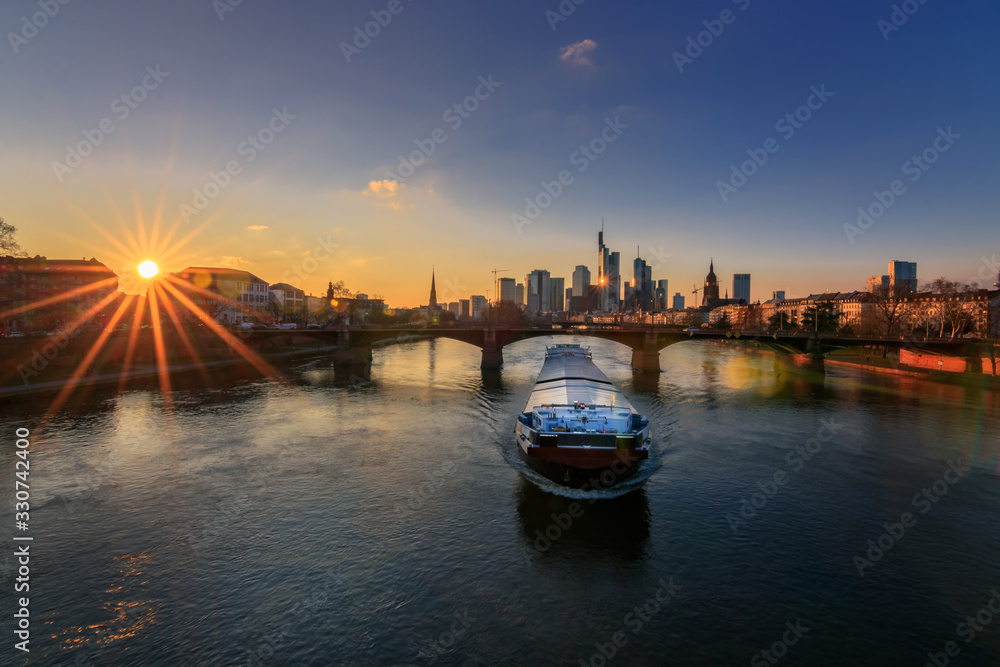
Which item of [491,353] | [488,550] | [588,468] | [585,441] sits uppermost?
[585,441]

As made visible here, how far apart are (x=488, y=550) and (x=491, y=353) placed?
7414 cm

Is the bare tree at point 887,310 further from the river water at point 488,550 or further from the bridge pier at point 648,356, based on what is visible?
the river water at point 488,550

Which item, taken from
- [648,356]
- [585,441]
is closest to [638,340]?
[648,356]

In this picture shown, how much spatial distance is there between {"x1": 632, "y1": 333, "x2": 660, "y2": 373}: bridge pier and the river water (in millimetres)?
45413

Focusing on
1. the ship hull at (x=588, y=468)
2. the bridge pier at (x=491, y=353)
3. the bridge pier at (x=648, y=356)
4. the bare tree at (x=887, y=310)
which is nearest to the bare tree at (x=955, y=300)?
the bare tree at (x=887, y=310)

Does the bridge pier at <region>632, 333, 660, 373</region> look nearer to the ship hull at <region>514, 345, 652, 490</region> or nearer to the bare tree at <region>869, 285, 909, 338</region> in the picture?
the ship hull at <region>514, 345, 652, 490</region>

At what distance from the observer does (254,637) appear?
1479cm

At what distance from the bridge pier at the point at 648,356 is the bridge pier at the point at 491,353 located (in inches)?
1110

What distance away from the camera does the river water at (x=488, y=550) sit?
14758 mm

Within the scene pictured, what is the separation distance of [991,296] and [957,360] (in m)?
98.5

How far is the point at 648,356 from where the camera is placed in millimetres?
88812

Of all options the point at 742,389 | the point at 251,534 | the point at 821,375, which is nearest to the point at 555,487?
the point at 251,534

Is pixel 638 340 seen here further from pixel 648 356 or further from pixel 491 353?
pixel 491 353

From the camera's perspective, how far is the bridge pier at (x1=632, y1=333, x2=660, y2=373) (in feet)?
287
